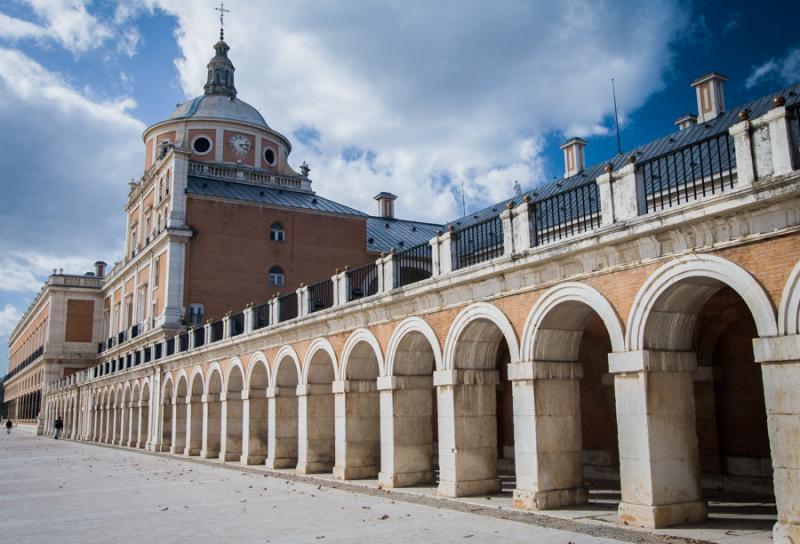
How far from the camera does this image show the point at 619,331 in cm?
1090

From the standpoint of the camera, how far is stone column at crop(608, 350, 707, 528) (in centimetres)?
1029

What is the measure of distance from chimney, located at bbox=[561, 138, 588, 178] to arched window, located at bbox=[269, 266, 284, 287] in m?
16.6

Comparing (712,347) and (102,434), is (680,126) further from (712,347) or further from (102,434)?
(102,434)

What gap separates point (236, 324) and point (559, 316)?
15896mm

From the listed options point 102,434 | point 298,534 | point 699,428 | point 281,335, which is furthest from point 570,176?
point 102,434

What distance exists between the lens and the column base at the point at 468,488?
46.0 feet

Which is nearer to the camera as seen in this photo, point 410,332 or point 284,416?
point 410,332

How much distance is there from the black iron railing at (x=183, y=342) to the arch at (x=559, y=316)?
68.8 feet

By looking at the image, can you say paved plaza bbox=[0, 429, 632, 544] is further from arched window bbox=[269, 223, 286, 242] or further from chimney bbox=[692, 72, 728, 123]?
arched window bbox=[269, 223, 286, 242]

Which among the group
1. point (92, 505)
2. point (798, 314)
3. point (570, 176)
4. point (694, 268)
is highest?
point (570, 176)

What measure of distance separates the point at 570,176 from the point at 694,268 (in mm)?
17678

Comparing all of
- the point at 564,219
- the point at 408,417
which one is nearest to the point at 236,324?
the point at 408,417

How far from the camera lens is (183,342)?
31.1m

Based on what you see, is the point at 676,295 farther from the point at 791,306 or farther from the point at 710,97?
the point at 710,97
